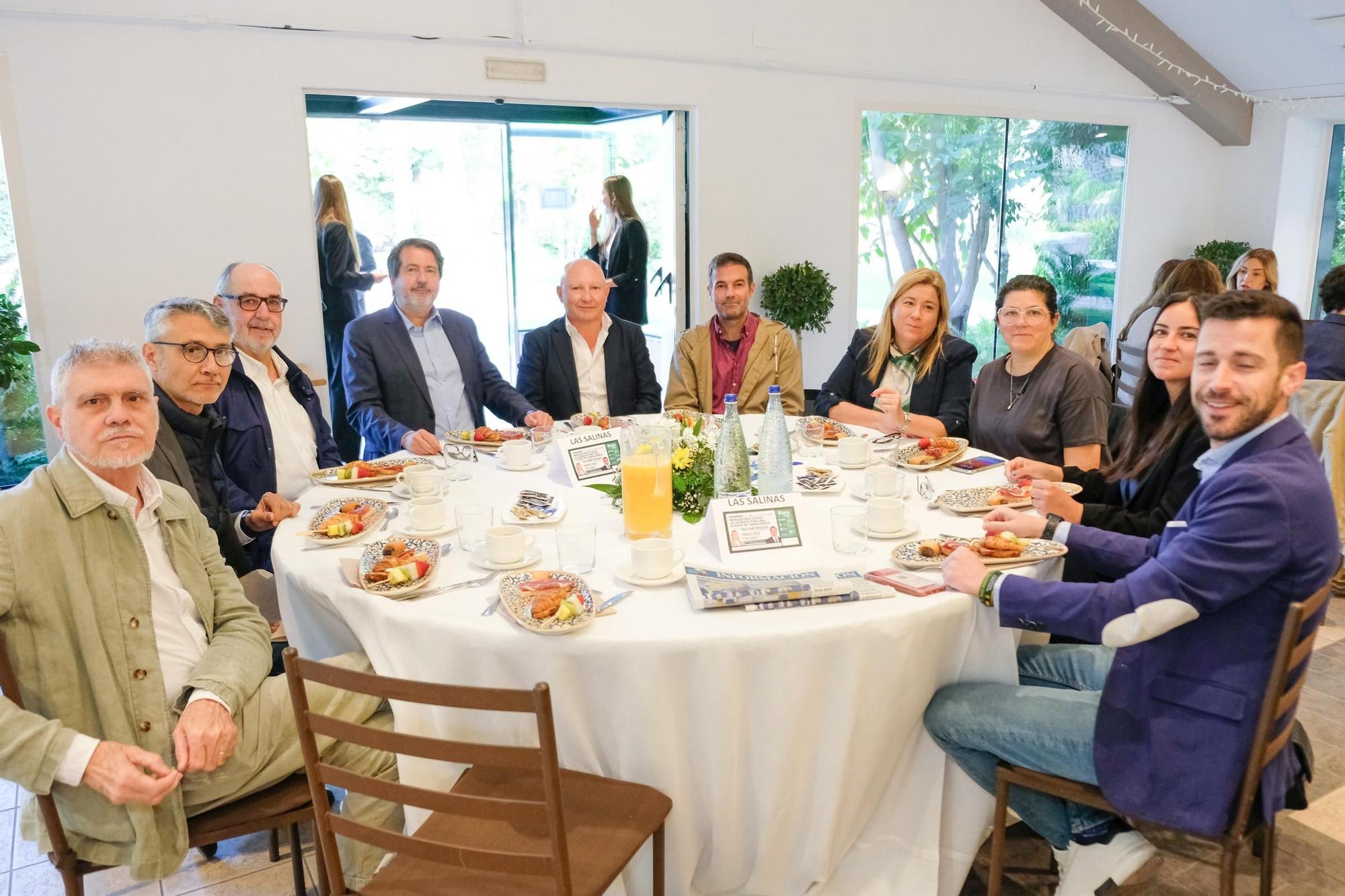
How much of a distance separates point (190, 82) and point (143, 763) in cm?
370

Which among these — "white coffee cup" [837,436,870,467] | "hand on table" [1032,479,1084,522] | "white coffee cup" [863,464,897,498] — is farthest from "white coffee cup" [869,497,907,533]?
"white coffee cup" [837,436,870,467]

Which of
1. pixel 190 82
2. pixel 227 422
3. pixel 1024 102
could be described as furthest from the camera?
pixel 1024 102

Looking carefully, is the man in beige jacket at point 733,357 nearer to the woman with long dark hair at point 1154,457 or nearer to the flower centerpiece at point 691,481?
the woman with long dark hair at point 1154,457

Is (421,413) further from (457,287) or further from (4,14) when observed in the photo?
(4,14)

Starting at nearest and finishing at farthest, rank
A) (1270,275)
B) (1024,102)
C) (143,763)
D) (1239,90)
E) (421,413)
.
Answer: (143,763) < (421,413) < (1270,275) < (1024,102) < (1239,90)

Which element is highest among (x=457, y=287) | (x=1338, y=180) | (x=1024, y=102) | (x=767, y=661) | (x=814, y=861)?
(x=1024, y=102)

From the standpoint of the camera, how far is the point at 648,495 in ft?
6.77

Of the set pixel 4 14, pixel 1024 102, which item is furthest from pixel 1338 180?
pixel 4 14

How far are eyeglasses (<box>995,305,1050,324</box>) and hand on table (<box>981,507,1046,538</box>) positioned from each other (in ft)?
3.97

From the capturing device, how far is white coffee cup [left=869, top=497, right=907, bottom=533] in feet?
6.84

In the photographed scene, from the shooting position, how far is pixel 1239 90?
7.45 m

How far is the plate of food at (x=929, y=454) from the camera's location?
105 inches

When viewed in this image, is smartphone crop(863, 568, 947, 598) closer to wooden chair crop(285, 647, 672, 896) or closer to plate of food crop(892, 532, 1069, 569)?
plate of food crop(892, 532, 1069, 569)

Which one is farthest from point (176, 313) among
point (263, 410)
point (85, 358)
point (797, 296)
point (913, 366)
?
point (797, 296)
